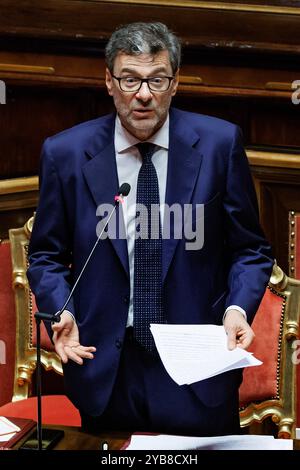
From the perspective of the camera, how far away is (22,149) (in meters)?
2.76

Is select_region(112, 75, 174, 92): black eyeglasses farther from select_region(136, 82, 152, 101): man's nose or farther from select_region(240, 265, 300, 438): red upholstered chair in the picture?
select_region(240, 265, 300, 438): red upholstered chair

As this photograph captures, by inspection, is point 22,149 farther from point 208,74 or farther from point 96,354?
point 96,354

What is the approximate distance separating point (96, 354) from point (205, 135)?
1.77 feet

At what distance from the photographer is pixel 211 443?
4.75 ft

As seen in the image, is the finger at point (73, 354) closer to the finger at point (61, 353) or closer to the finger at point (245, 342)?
the finger at point (61, 353)

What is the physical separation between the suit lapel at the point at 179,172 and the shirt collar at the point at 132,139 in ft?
0.04

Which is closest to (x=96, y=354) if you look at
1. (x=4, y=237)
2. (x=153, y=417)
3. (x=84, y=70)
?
(x=153, y=417)

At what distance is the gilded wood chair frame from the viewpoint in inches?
91.4

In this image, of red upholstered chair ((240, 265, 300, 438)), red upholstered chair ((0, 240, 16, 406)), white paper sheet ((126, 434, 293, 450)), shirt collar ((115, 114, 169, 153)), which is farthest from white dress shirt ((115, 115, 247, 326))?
red upholstered chair ((0, 240, 16, 406))

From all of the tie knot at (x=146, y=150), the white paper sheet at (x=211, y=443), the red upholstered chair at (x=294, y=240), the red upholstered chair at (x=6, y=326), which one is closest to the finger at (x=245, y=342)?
the white paper sheet at (x=211, y=443)

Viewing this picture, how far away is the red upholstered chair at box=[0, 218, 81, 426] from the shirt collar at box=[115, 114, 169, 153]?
0.57 m

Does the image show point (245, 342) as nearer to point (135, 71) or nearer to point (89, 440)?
point (89, 440)

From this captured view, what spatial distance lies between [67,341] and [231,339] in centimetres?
32

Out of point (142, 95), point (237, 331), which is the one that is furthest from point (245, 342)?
point (142, 95)
